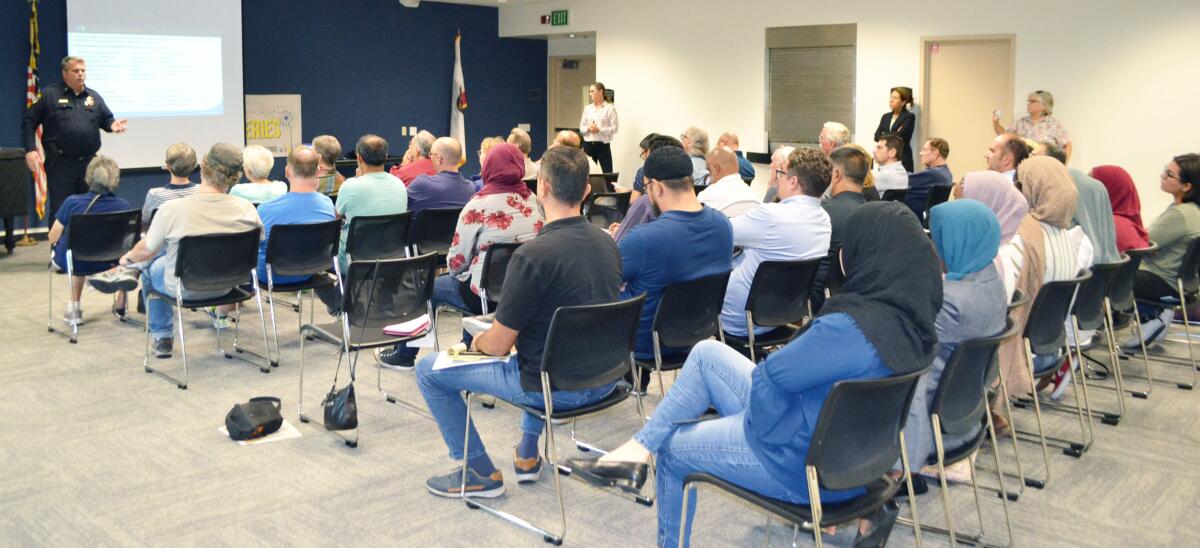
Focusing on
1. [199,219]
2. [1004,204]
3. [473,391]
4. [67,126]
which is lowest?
[473,391]

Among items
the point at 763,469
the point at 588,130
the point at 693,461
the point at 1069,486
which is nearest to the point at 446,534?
the point at 693,461

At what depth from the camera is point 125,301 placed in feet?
22.5

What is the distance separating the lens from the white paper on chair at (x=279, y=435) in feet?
14.9

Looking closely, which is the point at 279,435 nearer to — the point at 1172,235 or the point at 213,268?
the point at 213,268

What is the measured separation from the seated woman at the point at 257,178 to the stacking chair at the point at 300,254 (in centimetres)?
90

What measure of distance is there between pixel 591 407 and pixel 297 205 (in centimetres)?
281

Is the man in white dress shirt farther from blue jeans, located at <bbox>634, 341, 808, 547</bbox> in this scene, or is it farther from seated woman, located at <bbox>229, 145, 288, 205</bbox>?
blue jeans, located at <bbox>634, 341, 808, 547</bbox>

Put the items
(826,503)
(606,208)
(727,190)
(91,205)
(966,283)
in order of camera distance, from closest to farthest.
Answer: (826,503)
(966,283)
(727,190)
(91,205)
(606,208)

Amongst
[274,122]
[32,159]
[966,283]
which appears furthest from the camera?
[274,122]

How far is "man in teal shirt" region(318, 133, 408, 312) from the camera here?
6223 mm

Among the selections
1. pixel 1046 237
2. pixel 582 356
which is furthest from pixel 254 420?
pixel 1046 237

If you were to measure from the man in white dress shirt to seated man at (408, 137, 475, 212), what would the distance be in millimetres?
3419

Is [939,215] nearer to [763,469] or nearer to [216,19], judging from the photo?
[763,469]

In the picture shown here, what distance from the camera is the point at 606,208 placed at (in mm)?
7797
